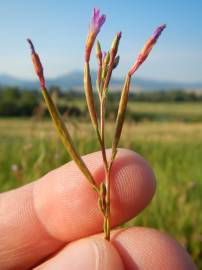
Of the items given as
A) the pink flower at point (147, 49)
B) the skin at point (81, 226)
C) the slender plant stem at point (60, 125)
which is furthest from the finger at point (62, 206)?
the pink flower at point (147, 49)

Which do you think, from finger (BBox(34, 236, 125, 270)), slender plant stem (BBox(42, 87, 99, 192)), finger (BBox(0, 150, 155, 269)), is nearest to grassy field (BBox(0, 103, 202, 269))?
finger (BBox(0, 150, 155, 269))

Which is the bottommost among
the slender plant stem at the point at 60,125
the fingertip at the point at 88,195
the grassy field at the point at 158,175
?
the grassy field at the point at 158,175

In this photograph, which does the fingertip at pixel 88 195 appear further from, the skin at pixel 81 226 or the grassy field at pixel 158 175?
the grassy field at pixel 158 175

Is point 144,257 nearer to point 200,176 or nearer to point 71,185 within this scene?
point 71,185

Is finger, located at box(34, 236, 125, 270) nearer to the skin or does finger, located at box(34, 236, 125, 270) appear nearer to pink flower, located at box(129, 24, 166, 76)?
the skin

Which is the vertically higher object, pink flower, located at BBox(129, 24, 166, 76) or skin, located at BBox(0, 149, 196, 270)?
pink flower, located at BBox(129, 24, 166, 76)

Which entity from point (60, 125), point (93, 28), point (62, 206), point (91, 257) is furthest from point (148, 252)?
point (93, 28)

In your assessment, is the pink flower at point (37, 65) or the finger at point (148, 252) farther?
the finger at point (148, 252)

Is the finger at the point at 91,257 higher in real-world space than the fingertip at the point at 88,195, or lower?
lower
